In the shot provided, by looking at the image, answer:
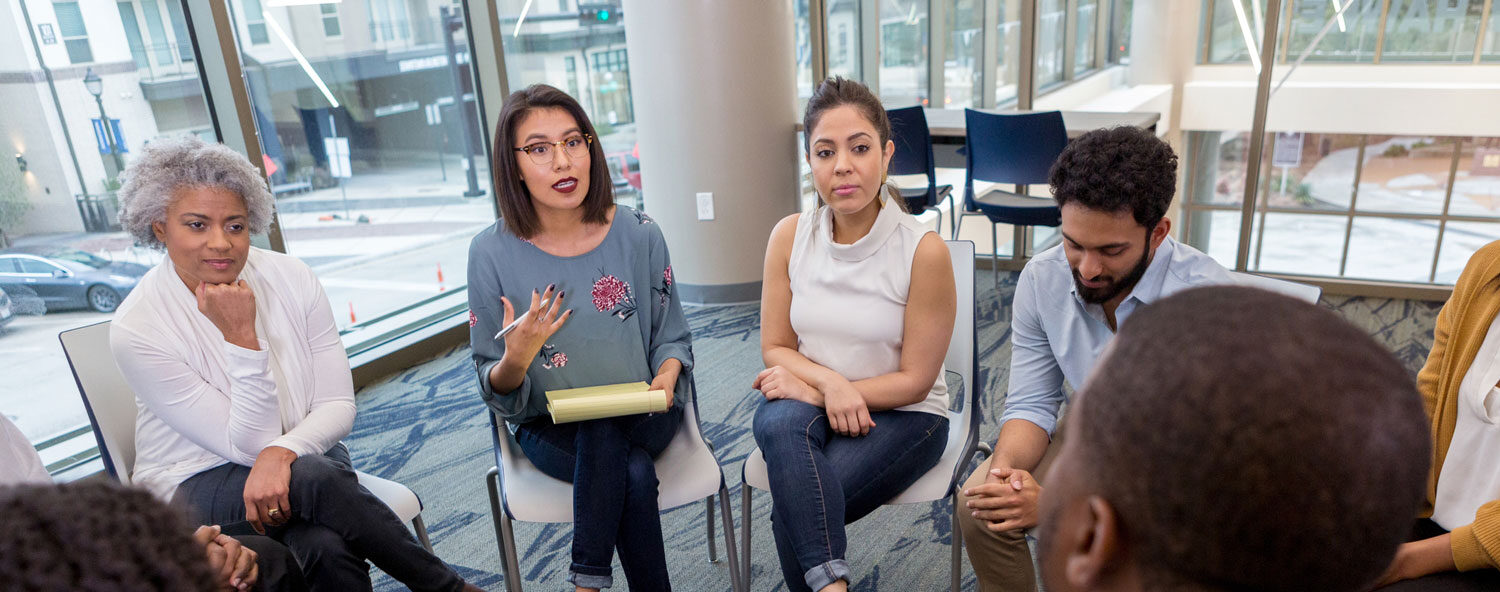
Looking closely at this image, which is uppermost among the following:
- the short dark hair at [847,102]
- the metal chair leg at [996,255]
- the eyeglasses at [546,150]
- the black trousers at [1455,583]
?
the short dark hair at [847,102]

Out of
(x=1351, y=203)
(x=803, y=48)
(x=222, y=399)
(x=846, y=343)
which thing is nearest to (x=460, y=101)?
(x=803, y=48)

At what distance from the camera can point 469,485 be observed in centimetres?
280

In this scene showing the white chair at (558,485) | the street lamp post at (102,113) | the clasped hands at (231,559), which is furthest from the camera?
the street lamp post at (102,113)

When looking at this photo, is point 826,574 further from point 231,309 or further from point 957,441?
point 231,309

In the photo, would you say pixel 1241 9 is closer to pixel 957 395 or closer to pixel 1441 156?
pixel 1441 156

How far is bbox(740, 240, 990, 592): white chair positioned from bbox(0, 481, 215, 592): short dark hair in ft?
4.08

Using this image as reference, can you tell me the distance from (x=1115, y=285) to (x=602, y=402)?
39.4 inches

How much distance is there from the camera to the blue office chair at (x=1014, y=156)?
3709 millimetres

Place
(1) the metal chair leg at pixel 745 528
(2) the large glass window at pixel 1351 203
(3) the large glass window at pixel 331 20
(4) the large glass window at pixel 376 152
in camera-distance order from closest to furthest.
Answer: (1) the metal chair leg at pixel 745 528 < (4) the large glass window at pixel 376 152 < (3) the large glass window at pixel 331 20 < (2) the large glass window at pixel 1351 203

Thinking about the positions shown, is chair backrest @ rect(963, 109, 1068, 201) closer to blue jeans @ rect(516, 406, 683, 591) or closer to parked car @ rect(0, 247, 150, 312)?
blue jeans @ rect(516, 406, 683, 591)

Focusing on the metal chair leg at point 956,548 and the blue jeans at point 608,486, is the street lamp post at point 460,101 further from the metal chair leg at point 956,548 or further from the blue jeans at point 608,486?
the metal chair leg at point 956,548

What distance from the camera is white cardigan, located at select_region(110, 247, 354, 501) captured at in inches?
65.4

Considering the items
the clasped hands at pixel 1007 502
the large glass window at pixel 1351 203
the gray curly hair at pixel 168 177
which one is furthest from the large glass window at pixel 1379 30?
the gray curly hair at pixel 168 177

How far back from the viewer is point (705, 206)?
4316mm
